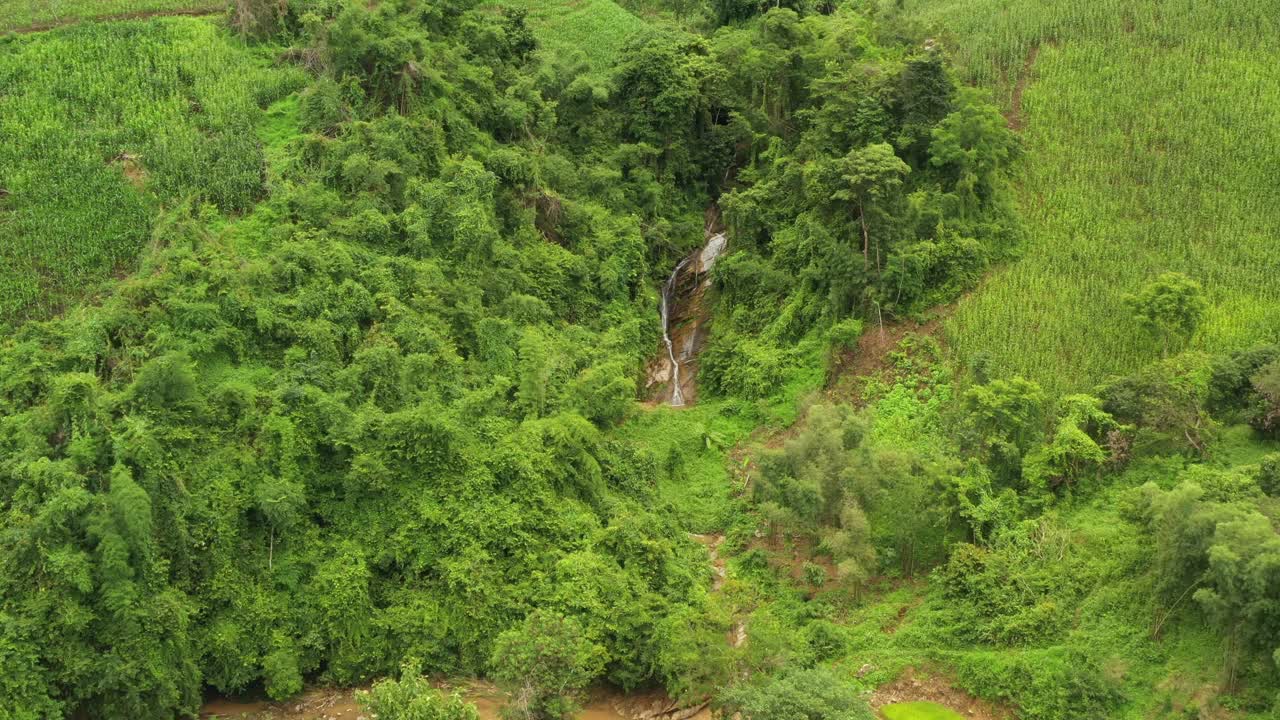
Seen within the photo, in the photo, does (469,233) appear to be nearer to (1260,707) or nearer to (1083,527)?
(1083,527)

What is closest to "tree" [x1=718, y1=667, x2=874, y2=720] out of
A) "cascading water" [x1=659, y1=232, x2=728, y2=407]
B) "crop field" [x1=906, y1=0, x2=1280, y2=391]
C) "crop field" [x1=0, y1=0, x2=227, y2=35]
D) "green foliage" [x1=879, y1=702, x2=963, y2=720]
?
"green foliage" [x1=879, y1=702, x2=963, y2=720]

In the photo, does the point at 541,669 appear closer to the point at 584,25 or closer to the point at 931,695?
the point at 931,695

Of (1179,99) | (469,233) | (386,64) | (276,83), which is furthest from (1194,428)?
(276,83)

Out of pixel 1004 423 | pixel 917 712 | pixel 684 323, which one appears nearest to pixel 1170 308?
pixel 1004 423

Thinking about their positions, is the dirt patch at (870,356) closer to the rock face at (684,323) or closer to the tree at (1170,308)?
the rock face at (684,323)

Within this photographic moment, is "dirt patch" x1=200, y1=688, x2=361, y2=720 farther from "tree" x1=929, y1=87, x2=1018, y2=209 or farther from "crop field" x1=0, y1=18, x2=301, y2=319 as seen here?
"tree" x1=929, y1=87, x2=1018, y2=209

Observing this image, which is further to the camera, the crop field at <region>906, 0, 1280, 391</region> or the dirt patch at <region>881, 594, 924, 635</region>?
the crop field at <region>906, 0, 1280, 391</region>
